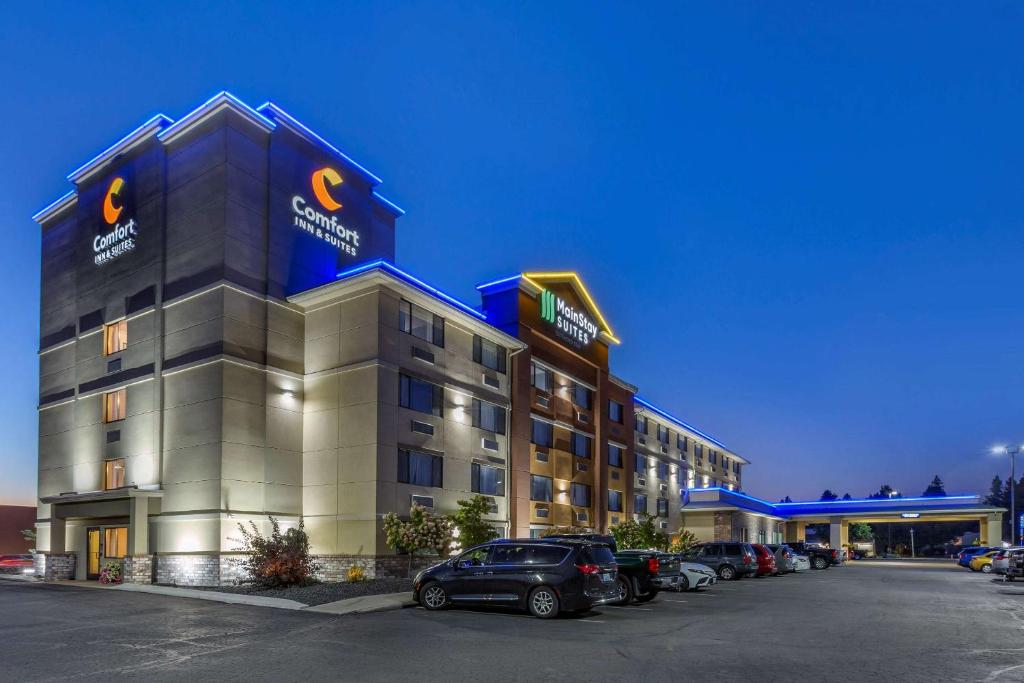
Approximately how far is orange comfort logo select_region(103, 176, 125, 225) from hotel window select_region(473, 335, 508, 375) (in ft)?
52.3

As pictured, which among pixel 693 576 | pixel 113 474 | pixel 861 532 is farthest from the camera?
pixel 861 532

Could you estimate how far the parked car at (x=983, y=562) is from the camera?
4629 cm

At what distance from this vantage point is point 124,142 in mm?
33469

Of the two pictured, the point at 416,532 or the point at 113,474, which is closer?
the point at 416,532

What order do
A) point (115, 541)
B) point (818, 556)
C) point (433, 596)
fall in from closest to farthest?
point (433, 596), point (115, 541), point (818, 556)

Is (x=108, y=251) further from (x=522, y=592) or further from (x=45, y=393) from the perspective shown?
(x=522, y=592)

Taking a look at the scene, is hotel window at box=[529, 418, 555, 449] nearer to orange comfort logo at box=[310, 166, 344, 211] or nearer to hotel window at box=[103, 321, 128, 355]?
orange comfort logo at box=[310, 166, 344, 211]

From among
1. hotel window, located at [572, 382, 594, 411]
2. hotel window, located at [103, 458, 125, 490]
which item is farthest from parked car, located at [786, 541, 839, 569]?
hotel window, located at [103, 458, 125, 490]

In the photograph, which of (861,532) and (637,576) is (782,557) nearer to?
(637,576)

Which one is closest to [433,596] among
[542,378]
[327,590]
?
[327,590]

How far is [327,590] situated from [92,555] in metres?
14.2

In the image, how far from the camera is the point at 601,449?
45938 millimetres

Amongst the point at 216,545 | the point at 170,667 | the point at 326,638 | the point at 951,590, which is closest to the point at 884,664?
the point at 326,638

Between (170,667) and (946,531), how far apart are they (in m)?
159
